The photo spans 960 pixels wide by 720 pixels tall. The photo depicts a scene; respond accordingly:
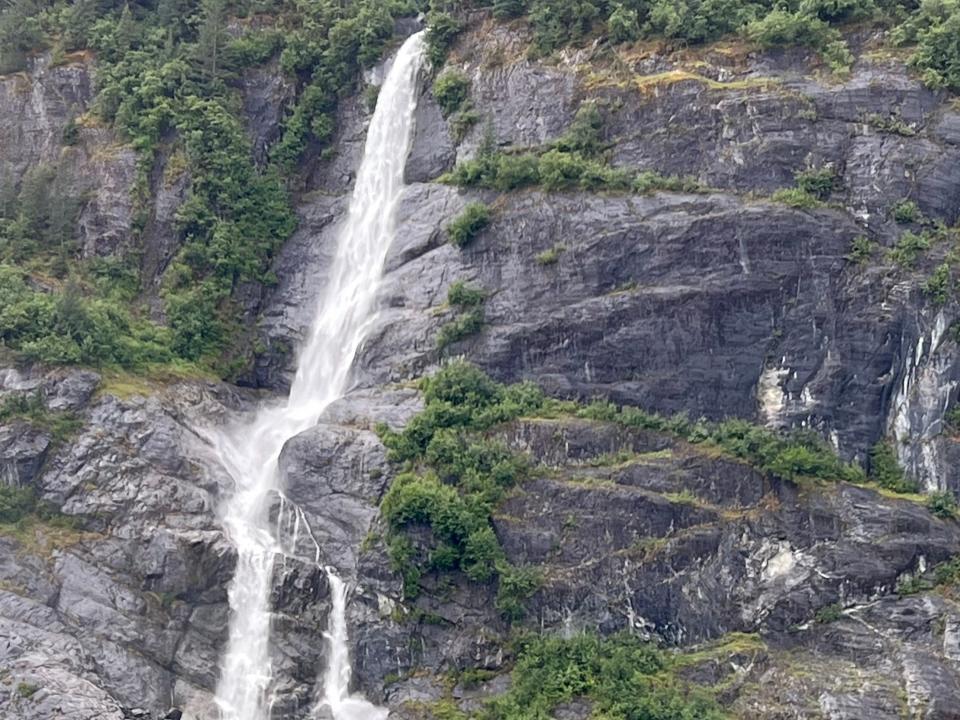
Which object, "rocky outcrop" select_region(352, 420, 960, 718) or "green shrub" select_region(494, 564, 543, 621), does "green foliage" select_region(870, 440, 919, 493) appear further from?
"green shrub" select_region(494, 564, 543, 621)

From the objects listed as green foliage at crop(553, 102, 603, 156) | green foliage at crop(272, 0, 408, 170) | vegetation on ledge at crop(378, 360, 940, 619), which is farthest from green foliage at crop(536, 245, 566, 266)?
green foliage at crop(272, 0, 408, 170)

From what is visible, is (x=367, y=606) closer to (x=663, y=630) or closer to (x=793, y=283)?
(x=663, y=630)

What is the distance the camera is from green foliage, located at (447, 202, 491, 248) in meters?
43.5

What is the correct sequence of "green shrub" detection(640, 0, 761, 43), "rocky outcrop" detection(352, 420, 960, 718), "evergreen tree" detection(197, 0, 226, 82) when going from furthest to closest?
"evergreen tree" detection(197, 0, 226, 82) → "green shrub" detection(640, 0, 761, 43) → "rocky outcrop" detection(352, 420, 960, 718)

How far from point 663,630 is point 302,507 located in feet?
35.2

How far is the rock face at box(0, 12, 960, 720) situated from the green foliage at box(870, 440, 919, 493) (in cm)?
31

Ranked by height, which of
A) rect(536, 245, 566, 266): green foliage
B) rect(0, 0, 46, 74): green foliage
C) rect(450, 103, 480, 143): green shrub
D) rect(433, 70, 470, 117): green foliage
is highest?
rect(0, 0, 46, 74): green foliage

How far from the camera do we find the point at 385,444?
40125 millimetres

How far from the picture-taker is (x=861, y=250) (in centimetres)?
3972

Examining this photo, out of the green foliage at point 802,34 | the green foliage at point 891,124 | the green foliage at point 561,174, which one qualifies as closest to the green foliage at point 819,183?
the green foliage at point 891,124

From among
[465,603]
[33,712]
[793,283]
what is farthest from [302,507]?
[793,283]

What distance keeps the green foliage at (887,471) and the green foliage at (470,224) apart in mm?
13493

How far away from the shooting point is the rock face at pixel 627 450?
118 feet

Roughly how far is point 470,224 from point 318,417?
294 inches
